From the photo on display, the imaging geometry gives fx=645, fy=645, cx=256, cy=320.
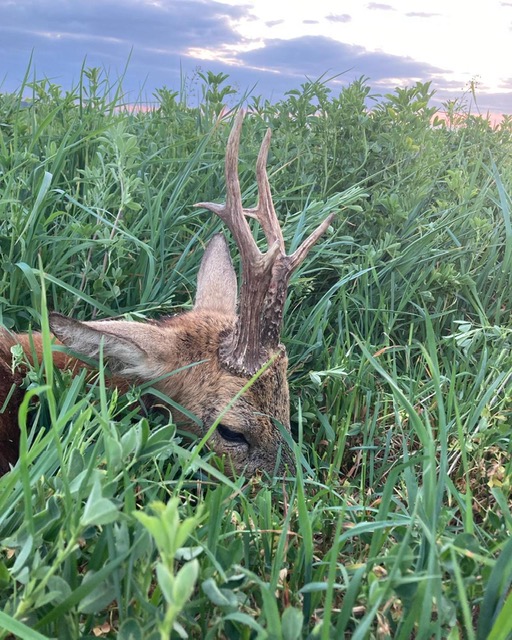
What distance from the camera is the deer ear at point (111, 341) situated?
247cm

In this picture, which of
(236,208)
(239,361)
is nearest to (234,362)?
(239,361)

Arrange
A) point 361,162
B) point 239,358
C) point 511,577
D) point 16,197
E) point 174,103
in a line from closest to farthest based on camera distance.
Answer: point 511,577, point 239,358, point 16,197, point 361,162, point 174,103

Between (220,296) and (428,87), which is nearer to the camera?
(220,296)

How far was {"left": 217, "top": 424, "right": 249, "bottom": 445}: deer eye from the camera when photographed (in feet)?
9.82

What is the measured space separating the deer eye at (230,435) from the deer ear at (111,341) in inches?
16.7

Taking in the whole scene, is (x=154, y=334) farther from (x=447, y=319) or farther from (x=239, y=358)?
(x=447, y=319)

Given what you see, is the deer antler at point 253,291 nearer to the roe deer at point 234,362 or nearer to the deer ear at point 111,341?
the roe deer at point 234,362

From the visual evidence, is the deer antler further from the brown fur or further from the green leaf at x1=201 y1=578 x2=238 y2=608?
the green leaf at x1=201 y1=578 x2=238 y2=608

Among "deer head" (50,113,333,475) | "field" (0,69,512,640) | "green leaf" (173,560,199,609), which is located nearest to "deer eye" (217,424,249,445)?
"deer head" (50,113,333,475)

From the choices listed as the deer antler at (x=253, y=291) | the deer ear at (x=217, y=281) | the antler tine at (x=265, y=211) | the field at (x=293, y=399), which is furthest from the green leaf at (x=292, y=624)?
the deer ear at (x=217, y=281)

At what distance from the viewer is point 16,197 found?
3.89m

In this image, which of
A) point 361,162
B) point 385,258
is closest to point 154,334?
point 385,258

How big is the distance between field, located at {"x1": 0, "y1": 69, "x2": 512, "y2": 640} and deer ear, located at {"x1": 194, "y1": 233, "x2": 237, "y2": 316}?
0.29 m

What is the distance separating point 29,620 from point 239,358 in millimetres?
1653
